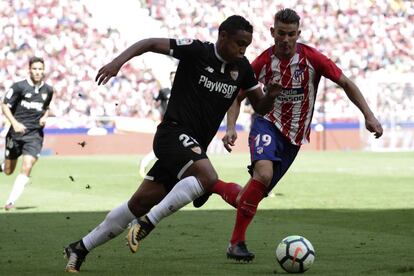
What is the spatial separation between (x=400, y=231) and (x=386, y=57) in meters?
28.6

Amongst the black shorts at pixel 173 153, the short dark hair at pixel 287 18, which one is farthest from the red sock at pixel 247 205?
the short dark hair at pixel 287 18

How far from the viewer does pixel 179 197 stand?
22.4 ft

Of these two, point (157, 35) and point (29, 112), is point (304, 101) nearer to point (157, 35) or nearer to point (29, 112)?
point (29, 112)

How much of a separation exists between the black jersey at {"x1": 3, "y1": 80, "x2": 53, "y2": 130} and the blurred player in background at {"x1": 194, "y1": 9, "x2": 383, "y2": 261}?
7018 millimetres

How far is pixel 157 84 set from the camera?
35.4 m

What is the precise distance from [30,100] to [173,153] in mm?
8451

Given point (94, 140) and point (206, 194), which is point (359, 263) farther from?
point (94, 140)

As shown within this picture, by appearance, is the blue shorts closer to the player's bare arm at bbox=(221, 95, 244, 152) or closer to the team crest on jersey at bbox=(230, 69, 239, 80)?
the player's bare arm at bbox=(221, 95, 244, 152)

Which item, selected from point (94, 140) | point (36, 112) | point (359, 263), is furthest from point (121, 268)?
point (94, 140)

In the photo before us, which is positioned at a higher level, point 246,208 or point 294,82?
point 294,82

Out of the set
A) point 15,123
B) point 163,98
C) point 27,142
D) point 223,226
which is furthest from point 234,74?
point 163,98

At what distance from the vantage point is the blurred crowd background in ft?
113

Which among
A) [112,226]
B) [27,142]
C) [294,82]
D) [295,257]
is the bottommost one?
[27,142]

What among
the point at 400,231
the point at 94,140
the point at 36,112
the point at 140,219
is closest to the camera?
the point at 140,219
